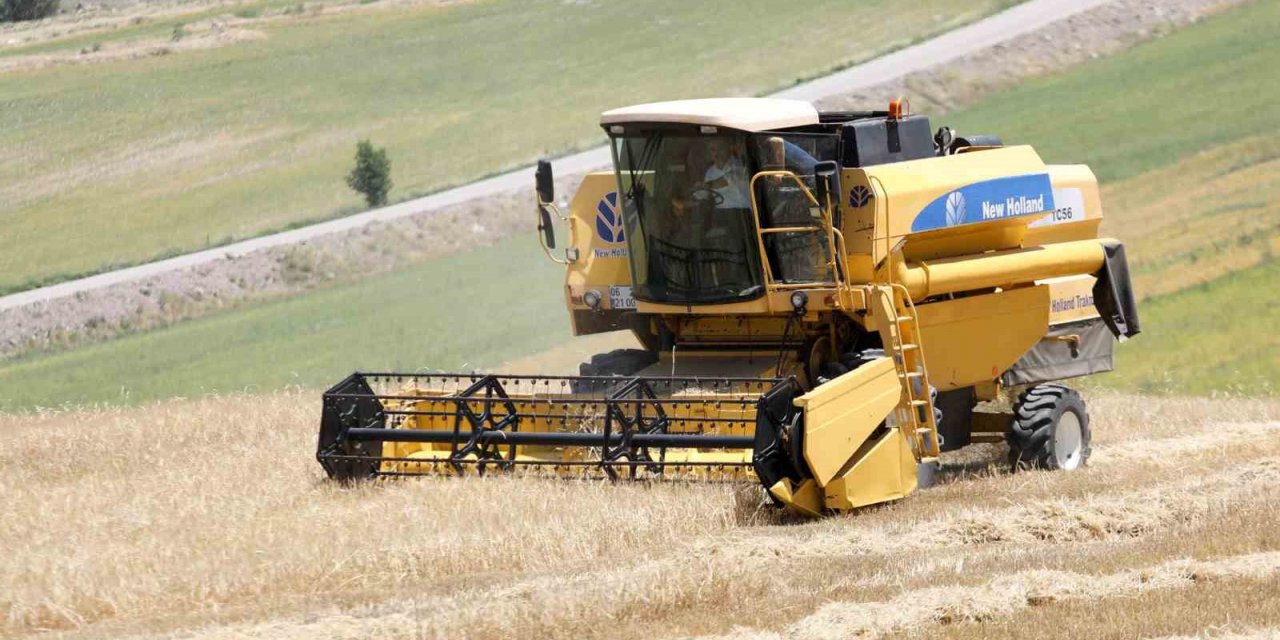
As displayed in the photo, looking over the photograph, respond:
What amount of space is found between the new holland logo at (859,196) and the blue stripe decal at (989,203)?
1.29ft

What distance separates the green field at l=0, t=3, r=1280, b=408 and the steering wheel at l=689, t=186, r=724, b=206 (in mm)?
10187

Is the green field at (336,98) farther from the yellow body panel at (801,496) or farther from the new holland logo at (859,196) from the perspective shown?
the yellow body panel at (801,496)

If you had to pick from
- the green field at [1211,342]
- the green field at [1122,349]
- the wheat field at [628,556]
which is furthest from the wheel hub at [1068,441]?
the green field at [1122,349]

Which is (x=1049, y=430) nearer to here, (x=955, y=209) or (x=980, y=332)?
(x=980, y=332)

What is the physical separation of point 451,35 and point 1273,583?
144 feet

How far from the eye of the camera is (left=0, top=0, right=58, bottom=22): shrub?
54.4m

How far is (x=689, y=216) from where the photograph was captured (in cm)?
1184

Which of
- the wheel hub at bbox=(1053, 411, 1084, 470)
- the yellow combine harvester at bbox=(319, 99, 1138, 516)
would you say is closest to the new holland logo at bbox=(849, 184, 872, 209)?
the yellow combine harvester at bbox=(319, 99, 1138, 516)

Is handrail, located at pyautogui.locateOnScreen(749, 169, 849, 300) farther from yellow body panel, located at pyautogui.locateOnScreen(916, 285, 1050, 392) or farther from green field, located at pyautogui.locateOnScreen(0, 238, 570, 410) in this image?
green field, located at pyautogui.locateOnScreen(0, 238, 570, 410)

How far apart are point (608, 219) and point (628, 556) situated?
4.13 metres

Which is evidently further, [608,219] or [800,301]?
[608,219]

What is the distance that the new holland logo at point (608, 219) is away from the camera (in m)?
12.6

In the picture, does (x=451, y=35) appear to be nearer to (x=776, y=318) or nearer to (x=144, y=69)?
(x=144, y=69)

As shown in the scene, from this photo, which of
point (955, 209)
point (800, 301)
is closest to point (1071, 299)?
point (955, 209)
